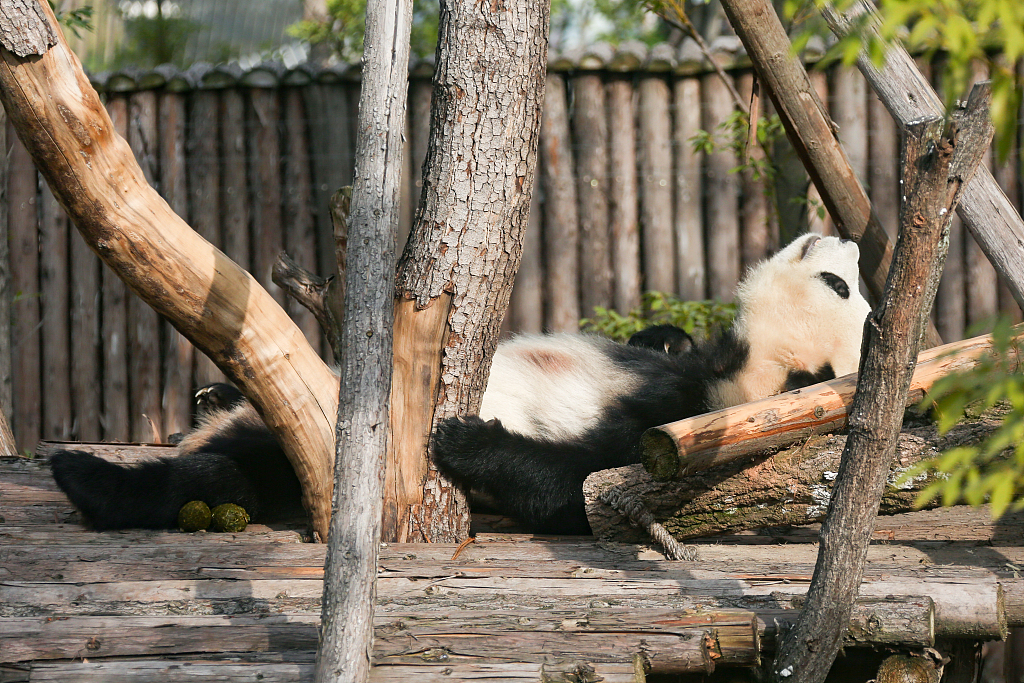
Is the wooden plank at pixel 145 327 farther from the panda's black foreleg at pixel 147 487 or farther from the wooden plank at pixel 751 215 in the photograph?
the wooden plank at pixel 751 215

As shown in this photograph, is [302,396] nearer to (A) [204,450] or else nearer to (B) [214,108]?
(A) [204,450]

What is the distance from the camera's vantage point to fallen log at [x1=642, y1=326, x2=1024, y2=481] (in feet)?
7.87

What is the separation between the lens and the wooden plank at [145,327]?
18.4 ft

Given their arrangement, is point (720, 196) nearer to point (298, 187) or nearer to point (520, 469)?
point (298, 187)

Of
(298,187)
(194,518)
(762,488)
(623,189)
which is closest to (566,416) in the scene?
(762,488)

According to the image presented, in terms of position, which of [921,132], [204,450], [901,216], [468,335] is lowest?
[204,450]

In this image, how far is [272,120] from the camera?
5547 mm

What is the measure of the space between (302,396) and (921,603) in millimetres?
1727

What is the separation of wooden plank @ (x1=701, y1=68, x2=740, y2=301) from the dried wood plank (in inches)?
101

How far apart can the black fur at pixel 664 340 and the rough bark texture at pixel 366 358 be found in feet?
6.15

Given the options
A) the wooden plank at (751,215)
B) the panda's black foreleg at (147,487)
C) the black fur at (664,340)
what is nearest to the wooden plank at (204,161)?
the panda's black foreleg at (147,487)

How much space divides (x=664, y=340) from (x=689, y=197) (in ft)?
6.40

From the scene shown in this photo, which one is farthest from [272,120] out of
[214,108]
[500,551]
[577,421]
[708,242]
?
A: [500,551]

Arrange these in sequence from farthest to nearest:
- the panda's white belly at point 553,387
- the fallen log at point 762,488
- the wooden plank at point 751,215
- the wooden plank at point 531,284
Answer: the wooden plank at point 531,284 → the wooden plank at point 751,215 → the panda's white belly at point 553,387 → the fallen log at point 762,488
